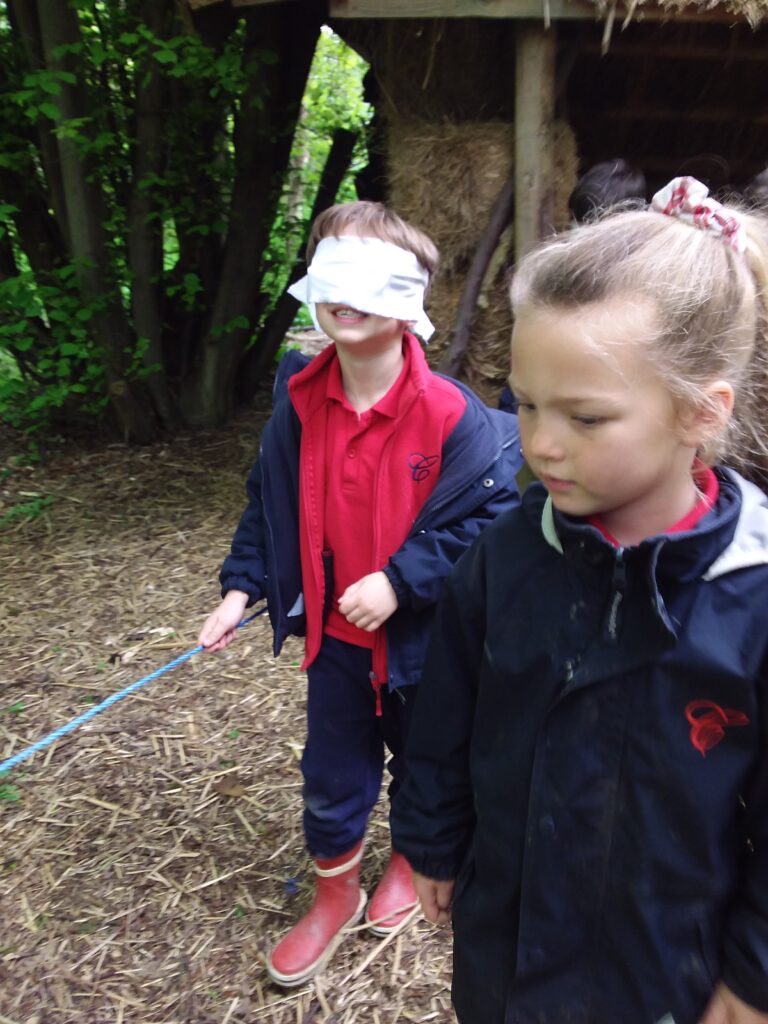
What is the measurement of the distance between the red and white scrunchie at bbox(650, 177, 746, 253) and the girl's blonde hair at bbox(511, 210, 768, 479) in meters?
0.01

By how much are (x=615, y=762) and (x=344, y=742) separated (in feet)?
3.26

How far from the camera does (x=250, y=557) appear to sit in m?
1.96

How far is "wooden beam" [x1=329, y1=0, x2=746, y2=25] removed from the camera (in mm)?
3193

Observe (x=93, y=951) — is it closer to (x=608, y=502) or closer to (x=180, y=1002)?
(x=180, y=1002)

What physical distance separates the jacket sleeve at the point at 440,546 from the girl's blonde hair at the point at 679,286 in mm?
655

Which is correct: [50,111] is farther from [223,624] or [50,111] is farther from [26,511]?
[223,624]

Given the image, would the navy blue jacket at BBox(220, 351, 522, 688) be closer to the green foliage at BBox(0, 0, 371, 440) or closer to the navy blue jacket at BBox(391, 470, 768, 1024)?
the navy blue jacket at BBox(391, 470, 768, 1024)

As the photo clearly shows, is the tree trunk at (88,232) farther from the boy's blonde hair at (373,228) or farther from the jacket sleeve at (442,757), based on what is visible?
the jacket sleeve at (442,757)

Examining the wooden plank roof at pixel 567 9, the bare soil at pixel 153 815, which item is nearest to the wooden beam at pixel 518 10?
the wooden plank roof at pixel 567 9

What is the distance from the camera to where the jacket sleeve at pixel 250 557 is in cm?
195

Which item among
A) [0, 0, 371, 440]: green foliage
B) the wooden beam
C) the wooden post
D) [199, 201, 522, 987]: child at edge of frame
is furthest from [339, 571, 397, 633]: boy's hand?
[0, 0, 371, 440]: green foliage

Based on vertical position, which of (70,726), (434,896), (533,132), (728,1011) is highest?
(533,132)

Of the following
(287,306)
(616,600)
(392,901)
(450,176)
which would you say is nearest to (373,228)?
(616,600)

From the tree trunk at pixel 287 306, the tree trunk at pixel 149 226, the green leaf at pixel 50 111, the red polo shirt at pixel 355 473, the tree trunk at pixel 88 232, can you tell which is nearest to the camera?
the red polo shirt at pixel 355 473
